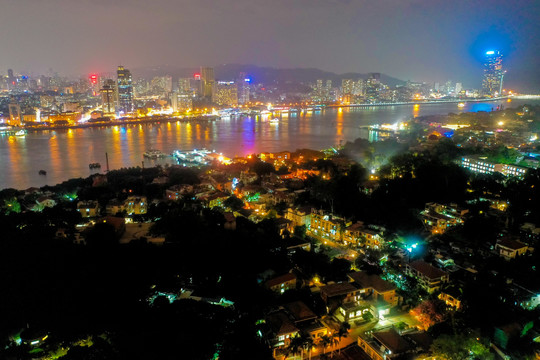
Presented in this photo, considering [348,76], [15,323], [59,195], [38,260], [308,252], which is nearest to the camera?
[15,323]

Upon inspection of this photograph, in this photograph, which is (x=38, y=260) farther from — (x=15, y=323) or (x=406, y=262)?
(x=406, y=262)

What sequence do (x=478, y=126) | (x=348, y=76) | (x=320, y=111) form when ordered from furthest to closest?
(x=348, y=76) → (x=320, y=111) → (x=478, y=126)

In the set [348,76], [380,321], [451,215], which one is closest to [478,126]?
→ [451,215]

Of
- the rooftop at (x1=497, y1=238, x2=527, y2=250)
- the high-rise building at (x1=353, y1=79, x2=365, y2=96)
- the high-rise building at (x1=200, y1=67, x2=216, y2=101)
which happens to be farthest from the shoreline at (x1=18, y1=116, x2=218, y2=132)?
the high-rise building at (x1=353, y1=79, x2=365, y2=96)

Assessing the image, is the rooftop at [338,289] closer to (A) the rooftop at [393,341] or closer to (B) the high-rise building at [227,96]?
(A) the rooftop at [393,341]

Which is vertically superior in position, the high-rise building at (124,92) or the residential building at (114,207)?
the high-rise building at (124,92)

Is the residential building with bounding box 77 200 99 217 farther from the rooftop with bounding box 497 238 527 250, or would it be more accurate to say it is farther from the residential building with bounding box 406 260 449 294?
the rooftop with bounding box 497 238 527 250

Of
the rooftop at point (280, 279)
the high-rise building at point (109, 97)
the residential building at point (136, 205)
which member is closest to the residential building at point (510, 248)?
the rooftop at point (280, 279)
